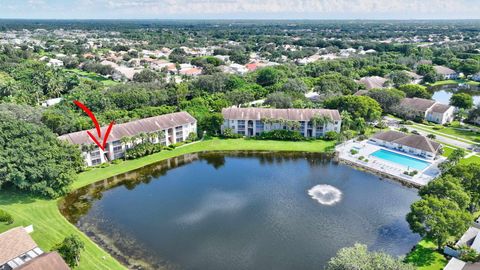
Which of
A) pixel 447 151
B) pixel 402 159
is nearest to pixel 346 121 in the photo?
pixel 402 159

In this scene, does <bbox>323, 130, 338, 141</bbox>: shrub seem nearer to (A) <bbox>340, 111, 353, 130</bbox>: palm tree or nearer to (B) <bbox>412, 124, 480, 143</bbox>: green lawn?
(A) <bbox>340, 111, 353, 130</bbox>: palm tree

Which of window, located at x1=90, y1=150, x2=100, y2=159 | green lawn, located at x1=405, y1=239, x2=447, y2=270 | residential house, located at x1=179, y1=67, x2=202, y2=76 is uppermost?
residential house, located at x1=179, y1=67, x2=202, y2=76

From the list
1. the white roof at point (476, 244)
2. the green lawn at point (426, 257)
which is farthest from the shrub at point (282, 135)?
the white roof at point (476, 244)

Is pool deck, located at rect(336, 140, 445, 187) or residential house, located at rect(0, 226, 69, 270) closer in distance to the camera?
residential house, located at rect(0, 226, 69, 270)

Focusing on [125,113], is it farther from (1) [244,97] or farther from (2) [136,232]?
(2) [136,232]

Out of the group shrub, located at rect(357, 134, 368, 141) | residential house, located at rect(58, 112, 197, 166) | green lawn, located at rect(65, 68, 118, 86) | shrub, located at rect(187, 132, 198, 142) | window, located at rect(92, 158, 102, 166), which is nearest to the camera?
residential house, located at rect(58, 112, 197, 166)

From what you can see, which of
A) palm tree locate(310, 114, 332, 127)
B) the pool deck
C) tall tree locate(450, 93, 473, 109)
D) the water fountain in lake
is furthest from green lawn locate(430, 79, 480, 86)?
the water fountain in lake

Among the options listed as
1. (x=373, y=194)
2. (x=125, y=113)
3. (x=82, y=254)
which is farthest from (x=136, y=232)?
(x=125, y=113)
